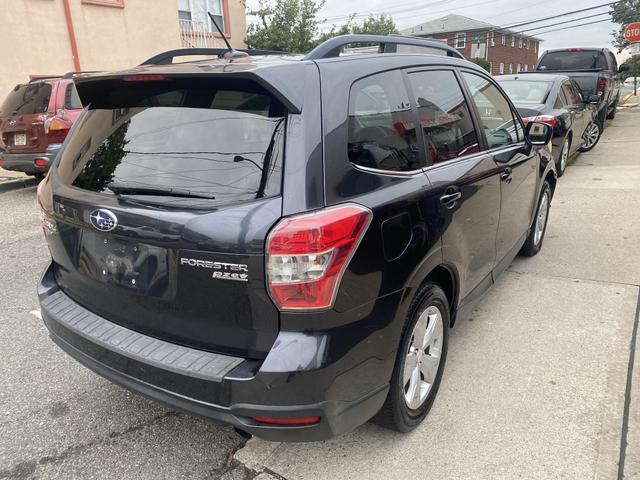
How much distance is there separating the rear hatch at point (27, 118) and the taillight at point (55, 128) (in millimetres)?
76

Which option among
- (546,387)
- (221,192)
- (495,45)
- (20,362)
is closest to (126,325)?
(221,192)

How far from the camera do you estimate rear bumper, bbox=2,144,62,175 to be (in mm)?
7727

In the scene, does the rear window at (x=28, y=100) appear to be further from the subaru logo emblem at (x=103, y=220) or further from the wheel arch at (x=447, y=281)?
the wheel arch at (x=447, y=281)

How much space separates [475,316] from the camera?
3818 mm

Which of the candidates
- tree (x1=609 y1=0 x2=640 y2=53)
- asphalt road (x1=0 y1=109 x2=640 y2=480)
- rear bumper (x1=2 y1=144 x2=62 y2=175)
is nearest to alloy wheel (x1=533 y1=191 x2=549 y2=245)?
asphalt road (x1=0 y1=109 x2=640 y2=480)

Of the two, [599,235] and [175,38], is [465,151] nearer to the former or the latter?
[599,235]

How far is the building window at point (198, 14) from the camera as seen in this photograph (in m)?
15.8

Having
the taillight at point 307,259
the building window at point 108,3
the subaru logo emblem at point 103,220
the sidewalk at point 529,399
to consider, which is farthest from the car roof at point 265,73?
the building window at point 108,3

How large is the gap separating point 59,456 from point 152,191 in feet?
4.61

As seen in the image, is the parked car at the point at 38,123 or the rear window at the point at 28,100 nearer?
the parked car at the point at 38,123

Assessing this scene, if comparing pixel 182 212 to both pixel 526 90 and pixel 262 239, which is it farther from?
pixel 526 90

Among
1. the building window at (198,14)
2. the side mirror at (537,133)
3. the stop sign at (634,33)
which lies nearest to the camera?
the side mirror at (537,133)

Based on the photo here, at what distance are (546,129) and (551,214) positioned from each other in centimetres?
248

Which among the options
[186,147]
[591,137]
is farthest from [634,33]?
[186,147]
